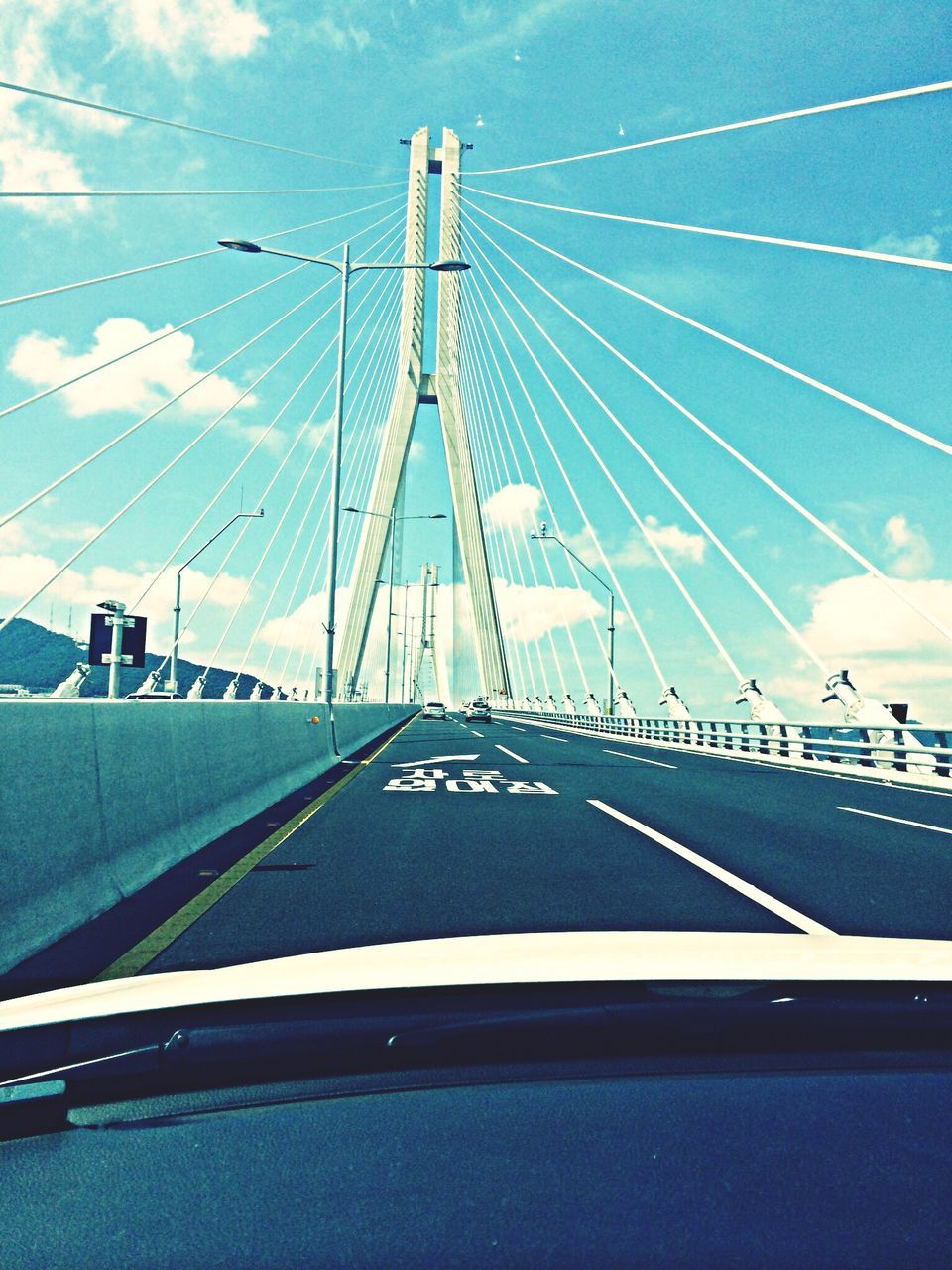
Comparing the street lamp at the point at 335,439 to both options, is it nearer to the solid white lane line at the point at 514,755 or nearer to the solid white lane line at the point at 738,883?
the solid white lane line at the point at 514,755

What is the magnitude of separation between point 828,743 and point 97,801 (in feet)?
64.2

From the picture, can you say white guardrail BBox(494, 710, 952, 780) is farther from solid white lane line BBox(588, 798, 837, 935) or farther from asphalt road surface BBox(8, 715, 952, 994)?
solid white lane line BBox(588, 798, 837, 935)

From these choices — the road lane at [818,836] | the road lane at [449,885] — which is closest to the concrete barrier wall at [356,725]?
the road lane at [818,836]

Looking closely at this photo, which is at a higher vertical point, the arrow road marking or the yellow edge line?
the arrow road marking

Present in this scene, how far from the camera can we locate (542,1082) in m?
2.43

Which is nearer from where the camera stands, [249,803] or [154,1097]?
[154,1097]

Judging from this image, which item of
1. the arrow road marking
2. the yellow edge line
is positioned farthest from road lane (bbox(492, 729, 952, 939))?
the yellow edge line

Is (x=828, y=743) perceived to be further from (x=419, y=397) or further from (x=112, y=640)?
(x=419, y=397)

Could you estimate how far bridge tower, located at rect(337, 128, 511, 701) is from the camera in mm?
39219

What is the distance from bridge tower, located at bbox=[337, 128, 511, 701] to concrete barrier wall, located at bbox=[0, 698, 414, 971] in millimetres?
29475

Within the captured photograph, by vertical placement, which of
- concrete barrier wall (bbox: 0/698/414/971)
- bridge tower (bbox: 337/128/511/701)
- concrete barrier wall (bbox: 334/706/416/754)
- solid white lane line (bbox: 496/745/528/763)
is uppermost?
bridge tower (bbox: 337/128/511/701)

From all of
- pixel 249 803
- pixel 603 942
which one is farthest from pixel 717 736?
pixel 603 942

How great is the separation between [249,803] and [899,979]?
30.6 ft

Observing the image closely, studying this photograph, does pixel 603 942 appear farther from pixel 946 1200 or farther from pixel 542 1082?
pixel 946 1200
